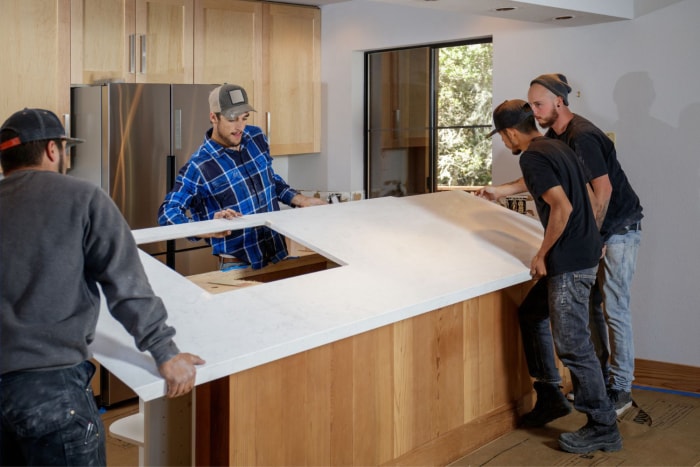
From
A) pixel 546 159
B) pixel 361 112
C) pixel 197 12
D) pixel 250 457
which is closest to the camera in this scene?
pixel 250 457

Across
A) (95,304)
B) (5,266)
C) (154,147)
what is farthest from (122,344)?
(154,147)

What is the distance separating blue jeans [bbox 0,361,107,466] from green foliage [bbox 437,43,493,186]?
12.1 feet

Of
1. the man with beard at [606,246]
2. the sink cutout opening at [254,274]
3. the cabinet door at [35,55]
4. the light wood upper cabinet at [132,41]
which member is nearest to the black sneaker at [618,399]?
the man with beard at [606,246]

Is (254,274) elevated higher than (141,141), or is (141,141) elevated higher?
(141,141)

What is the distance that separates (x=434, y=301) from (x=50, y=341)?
133cm

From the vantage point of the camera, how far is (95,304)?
189cm

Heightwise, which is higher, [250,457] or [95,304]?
[95,304]

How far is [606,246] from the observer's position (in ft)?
11.9

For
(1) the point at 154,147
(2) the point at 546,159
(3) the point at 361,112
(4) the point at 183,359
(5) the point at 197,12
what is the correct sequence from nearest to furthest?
1. (4) the point at 183,359
2. (2) the point at 546,159
3. (1) the point at 154,147
4. (5) the point at 197,12
5. (3) the point at 361,112

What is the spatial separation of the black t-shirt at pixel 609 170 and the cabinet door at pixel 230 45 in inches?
97.3

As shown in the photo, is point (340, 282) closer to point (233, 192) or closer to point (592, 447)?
point (233, 192)

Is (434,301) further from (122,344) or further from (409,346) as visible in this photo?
(122,344)

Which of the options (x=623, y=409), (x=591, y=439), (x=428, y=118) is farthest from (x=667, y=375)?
(x=428, y=118)

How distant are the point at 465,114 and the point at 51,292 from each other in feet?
12.6
